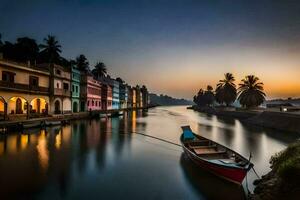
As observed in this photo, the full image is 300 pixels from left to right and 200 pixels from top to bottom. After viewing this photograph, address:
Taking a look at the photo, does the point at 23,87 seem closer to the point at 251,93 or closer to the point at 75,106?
the point at 75,106

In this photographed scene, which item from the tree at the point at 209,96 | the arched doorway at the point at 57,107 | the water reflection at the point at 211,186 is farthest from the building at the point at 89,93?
the tree at the point at 209,96

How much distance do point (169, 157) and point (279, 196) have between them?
37.9 ft

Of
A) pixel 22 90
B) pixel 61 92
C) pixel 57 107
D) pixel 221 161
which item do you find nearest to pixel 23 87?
pixel 22 90

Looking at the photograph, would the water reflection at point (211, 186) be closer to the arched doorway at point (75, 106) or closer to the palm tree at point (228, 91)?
the arched doorway at point (75, 106)

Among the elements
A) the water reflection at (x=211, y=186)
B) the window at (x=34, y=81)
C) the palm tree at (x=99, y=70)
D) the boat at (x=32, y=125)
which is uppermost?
the palm tree at (x=99, y=70)

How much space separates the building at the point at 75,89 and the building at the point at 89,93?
214 centimetres

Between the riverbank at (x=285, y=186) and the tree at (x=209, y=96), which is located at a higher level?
the tree at (x=209, y=96)

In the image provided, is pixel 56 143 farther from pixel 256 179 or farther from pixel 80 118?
pixel 80 118

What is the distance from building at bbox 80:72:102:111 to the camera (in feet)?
195

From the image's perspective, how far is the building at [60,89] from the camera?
43.8m

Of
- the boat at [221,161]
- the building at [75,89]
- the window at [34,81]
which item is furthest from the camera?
the building at [75,89]

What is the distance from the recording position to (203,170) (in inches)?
595

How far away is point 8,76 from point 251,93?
61468 mm

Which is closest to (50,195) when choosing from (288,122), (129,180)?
(129,180)
